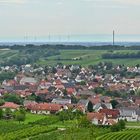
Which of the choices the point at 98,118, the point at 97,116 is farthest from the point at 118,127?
the point at 97,116

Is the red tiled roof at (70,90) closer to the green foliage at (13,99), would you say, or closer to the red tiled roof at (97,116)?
the green foliage at (13,99)

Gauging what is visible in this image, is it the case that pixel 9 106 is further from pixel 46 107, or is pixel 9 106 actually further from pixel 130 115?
pixel 130 115

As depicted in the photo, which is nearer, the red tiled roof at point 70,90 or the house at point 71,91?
the house at point 71,91

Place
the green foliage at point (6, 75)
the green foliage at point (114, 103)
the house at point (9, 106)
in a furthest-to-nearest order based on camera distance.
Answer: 1. the green foliage at point (6, 75)
2. the green foliage at point (114, 103)
3. the house at point (9, 106)

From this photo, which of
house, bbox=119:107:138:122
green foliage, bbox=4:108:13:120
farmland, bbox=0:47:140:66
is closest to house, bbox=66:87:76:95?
house, bbox=119:107:138:122

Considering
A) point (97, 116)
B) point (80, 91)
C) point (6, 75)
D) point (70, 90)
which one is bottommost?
point (80, 91)

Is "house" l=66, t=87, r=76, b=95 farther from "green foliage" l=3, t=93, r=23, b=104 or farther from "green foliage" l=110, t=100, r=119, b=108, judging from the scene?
"green foliage" l=110, t=100, r=119, b=108

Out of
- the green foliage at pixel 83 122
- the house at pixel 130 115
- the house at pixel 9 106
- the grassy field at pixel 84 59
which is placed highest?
the green foliage at pixel 83 122

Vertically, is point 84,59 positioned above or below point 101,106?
above

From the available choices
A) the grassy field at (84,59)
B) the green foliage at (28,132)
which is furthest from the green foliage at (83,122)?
the grassy field at (84,59)
